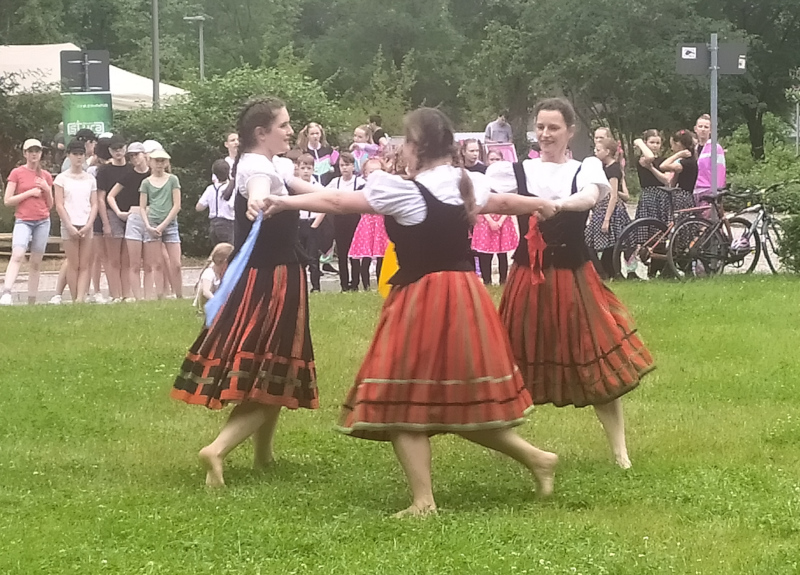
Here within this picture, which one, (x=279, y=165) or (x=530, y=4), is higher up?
(x=530, y=4)

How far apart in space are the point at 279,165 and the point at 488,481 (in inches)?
77.1

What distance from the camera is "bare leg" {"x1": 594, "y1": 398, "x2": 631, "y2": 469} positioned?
700 cm

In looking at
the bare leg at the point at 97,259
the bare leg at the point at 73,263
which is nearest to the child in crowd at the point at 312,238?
the bare leg at the point at 97,259

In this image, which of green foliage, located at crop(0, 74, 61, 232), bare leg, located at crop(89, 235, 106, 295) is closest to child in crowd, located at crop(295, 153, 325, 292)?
bare leg, located at crop(89, 235, 106, 295)

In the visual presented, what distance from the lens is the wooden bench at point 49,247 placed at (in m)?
21.6

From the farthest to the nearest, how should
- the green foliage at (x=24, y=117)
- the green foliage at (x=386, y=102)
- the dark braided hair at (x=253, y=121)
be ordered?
the green foliage at (x=386, y=102) < the green foliage at (x=24, y=117) < the dark braided hair at (x=253, y=121)

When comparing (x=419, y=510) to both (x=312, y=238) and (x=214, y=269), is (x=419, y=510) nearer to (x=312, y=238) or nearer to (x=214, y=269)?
(x=214, y=269)

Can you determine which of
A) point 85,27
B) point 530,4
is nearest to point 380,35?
point 85,27

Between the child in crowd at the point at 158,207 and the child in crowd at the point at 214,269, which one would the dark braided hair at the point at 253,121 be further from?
the child in crowd at the point at 158,207

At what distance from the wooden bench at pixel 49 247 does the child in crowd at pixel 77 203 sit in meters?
6.60

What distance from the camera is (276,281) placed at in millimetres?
6652

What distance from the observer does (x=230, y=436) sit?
6598 millimetres

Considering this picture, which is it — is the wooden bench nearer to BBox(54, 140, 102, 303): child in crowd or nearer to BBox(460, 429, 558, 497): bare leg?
BBox(54, 140, 102, 303): child in crowd

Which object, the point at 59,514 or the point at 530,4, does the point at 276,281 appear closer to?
the point at 59,514
